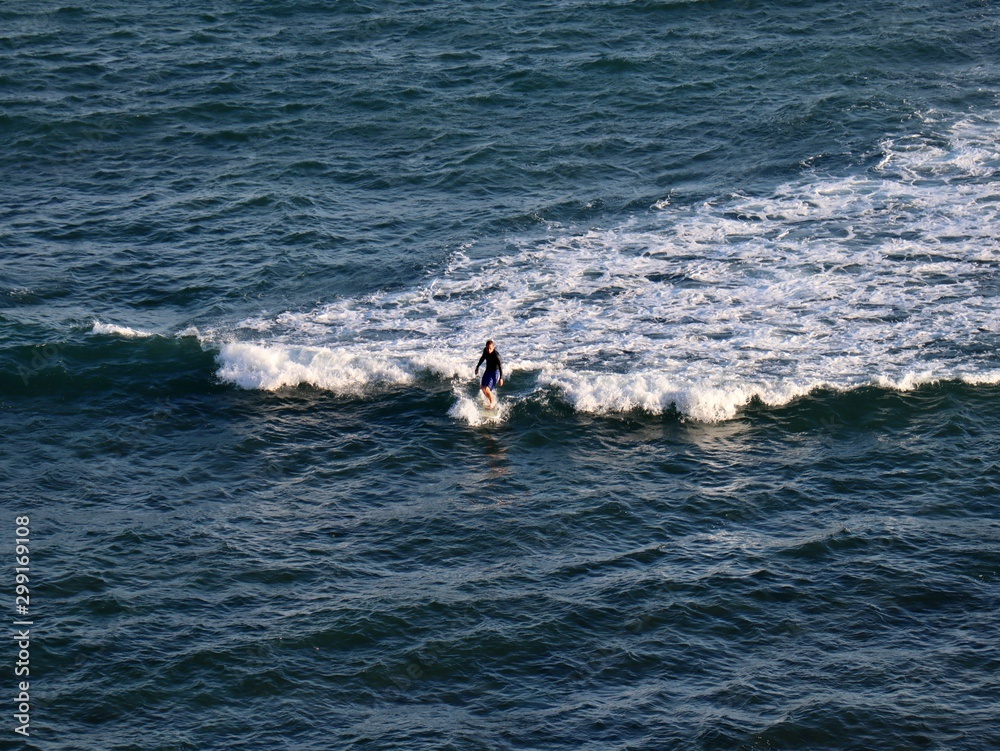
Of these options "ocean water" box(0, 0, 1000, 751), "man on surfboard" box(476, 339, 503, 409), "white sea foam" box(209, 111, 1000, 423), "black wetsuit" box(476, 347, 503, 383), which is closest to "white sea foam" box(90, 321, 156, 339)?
"ocean water" box(0, 0, 1000, 751)

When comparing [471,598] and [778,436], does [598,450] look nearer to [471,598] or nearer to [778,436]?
[778,436]

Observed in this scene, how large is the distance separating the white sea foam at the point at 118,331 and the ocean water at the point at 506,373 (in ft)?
0.47

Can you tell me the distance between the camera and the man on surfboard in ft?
105

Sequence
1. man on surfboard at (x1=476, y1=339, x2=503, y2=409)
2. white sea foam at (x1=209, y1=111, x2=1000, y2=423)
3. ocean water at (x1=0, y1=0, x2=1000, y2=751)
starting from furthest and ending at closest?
white sea foam at (x1=209, y1=111, x2=1000, y2=423), man on surfboard at (x1=476, y1=339, x2=503, y2=409), ocean water at (x1=0, y1=0, x2=1000, y2=751)

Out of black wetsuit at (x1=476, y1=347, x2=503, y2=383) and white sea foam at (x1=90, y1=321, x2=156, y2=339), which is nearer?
black wetsuit at (x1=476, y1=347, x2=503, y2=383)

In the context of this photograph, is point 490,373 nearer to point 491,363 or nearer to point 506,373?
point 491,363

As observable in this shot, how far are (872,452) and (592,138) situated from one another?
19.8 m

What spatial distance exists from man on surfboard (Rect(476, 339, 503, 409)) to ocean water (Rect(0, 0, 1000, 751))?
60 centimetres

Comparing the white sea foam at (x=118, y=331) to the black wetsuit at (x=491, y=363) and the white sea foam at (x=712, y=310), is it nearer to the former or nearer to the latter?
the white sea foam at (x=712, y=310)

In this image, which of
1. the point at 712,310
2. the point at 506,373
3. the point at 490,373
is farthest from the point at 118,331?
the point at 712,310

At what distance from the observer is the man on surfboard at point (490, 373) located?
32.0m

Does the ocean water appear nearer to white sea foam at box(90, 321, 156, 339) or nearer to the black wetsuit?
white sea foam at box(90, 321, 156, 339)

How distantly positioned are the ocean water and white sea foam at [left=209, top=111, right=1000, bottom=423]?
14cm

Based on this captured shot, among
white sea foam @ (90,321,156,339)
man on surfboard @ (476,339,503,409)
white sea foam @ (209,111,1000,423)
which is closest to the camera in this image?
man on surfboard @ (476,339,503,409)
